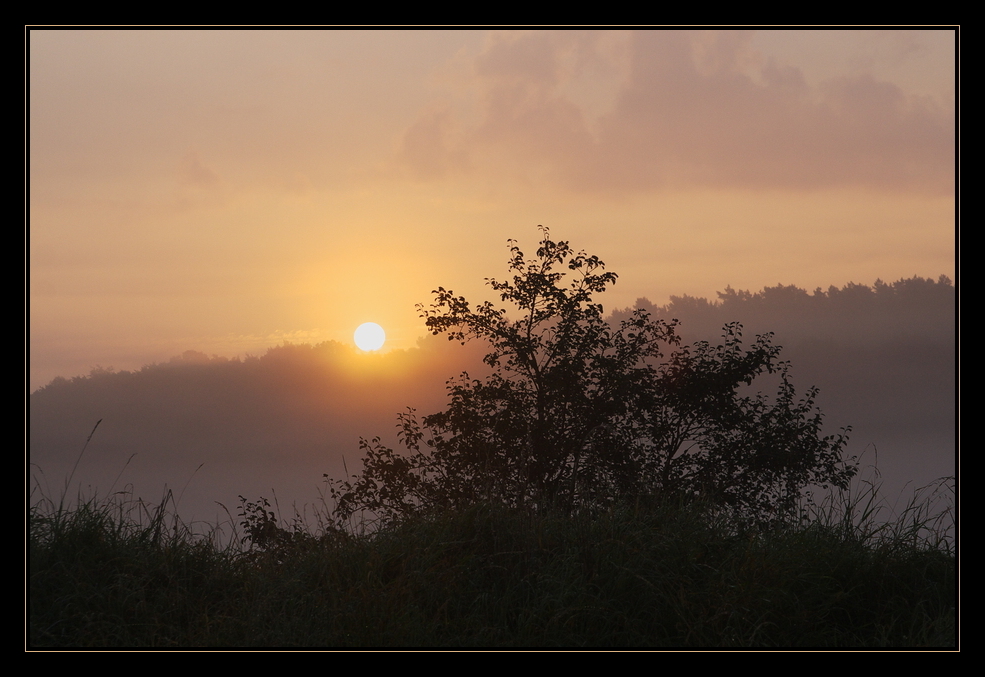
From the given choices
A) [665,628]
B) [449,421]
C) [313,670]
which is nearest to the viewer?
Result: [313,670]

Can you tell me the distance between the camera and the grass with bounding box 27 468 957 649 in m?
5.37

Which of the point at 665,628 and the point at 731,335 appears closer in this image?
the point at 665,628

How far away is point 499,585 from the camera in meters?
5.79

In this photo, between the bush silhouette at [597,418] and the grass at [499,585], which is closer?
the grass at [499,585]

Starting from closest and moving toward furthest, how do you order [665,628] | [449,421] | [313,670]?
[313,670]
[665,628]
[449,421]

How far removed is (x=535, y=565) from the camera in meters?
5.89

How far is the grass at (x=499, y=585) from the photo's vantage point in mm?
5371

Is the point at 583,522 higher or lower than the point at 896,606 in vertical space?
higher

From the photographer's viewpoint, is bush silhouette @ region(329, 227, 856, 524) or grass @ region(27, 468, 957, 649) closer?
grass @ region(27, 468, 957, 649)

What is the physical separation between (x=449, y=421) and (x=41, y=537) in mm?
9559

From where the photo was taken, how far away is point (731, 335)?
16.0 meters
